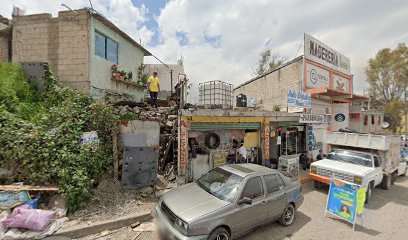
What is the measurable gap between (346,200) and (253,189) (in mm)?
3131

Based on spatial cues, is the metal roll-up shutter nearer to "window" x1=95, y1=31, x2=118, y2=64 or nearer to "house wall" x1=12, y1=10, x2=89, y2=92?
"house wall" x1=12, y1=10, x2=89, y2=92

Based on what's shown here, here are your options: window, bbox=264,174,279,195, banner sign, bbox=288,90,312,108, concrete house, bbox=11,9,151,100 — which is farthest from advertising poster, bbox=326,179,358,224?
concrete house, bbox=11,9,151,100

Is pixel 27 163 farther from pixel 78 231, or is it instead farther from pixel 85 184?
pixel 78 231

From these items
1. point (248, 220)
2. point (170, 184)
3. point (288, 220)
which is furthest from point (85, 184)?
point (288, 220)

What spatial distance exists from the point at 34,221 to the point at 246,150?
294 inches

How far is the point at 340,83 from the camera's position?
615 inches

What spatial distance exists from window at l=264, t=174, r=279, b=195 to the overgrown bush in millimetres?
4763

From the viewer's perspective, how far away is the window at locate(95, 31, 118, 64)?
835 cm

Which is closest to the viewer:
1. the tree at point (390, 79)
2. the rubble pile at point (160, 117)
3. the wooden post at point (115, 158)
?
the wooden post at point (115, 158)

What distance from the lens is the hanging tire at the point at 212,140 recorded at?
25.7ft

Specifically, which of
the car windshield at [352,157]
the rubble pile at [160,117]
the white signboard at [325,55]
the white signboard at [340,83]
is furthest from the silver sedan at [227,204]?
the white signboard at [340,83]

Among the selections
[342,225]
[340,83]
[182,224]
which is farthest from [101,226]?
[340,83]

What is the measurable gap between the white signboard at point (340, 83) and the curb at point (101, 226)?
1630cm

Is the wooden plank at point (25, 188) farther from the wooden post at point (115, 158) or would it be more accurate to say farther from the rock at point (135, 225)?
the rock at point (135, 225)
